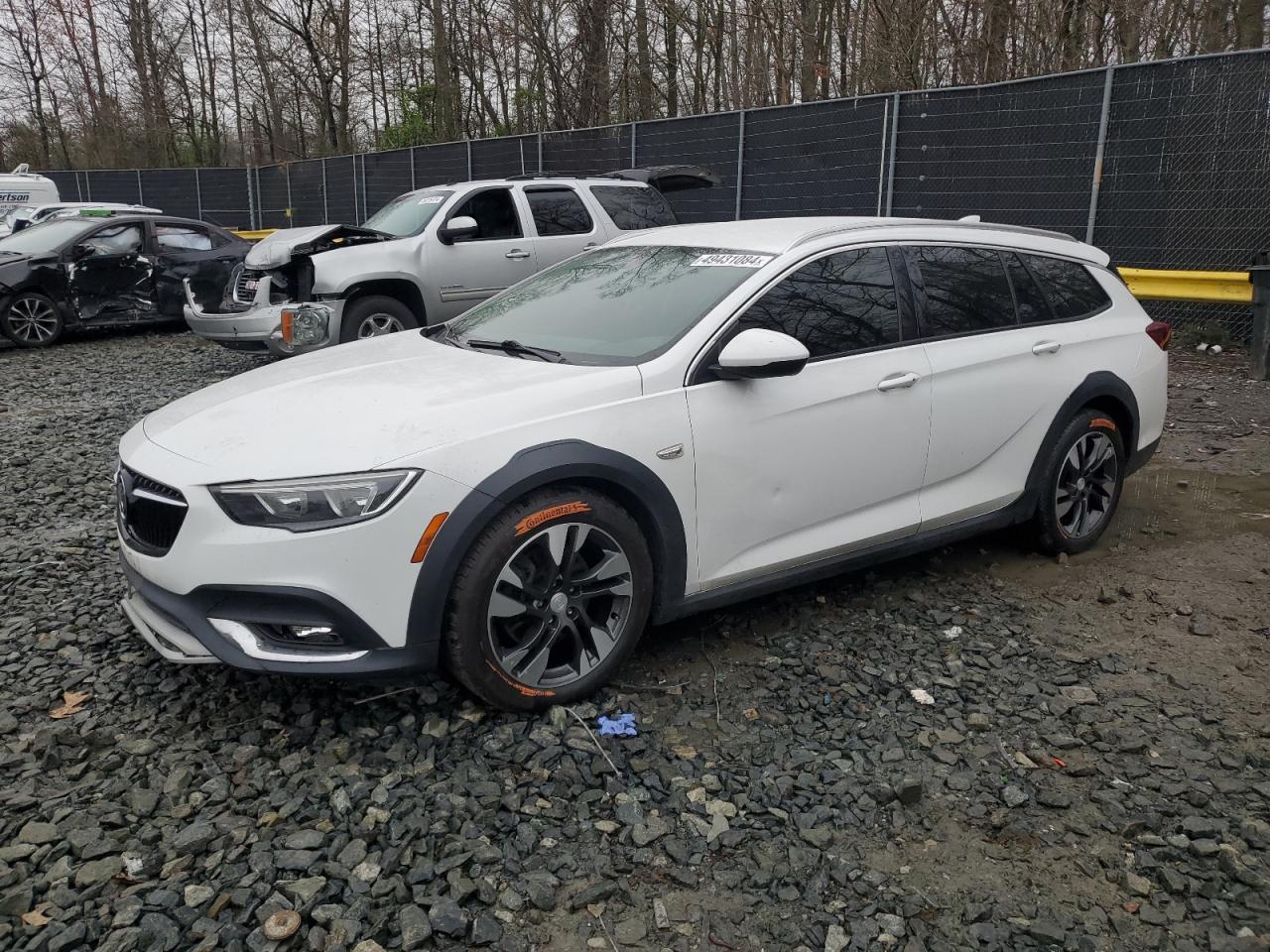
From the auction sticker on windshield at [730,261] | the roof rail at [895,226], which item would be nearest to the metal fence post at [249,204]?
the roof rail at [895,226]

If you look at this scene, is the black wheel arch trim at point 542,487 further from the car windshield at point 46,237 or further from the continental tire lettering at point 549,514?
the car windshield at point 46,237

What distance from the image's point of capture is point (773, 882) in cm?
267

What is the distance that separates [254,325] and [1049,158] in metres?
7.96

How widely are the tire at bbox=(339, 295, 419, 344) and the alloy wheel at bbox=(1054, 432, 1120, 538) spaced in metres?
Result: 5.94

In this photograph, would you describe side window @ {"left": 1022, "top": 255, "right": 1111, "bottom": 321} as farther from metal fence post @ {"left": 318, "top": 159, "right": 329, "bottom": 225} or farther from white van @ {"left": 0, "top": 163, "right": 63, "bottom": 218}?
white van @ {"left": 0, "top": 163, "right": 63, "bottom": 218}

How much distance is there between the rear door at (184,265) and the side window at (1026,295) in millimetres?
9785

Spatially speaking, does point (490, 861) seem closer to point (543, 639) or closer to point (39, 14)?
point (543, 639)

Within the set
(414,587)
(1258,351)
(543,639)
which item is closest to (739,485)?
(543,639)

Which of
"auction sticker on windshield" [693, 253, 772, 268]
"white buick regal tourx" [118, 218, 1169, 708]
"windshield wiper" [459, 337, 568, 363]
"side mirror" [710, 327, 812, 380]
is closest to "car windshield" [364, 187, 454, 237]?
"white buick regal tourx" [118, 218, 1169, 708]

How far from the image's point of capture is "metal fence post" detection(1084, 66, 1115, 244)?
9.92 meters

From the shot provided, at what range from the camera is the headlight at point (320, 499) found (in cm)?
303

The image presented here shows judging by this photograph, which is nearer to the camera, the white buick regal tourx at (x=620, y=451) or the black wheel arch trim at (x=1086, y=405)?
the white buick regal tourx at (x=620, y=451)

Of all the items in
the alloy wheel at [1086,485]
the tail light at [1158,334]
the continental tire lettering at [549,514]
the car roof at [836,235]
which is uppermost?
the car roof at [836,235]

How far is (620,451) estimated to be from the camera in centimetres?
341
